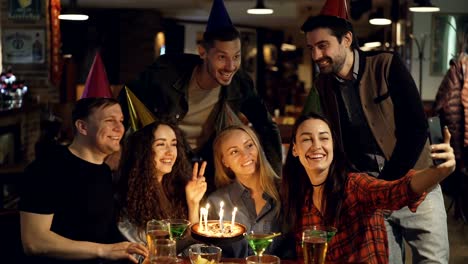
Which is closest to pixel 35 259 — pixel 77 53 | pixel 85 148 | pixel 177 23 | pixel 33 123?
pixel 85 148

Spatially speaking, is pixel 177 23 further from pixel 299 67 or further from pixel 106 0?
pixel 299 67

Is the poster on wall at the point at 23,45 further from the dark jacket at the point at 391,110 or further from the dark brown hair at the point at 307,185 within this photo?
the dark brown hair at the point at 307,185

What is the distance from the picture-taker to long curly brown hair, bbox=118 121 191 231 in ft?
10.4

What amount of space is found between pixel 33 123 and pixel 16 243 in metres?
5.80

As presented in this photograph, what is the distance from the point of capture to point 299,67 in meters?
24.7

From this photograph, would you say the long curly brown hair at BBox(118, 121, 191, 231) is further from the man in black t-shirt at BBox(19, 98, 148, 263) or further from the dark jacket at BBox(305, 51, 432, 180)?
the dark jacket at BBox(305, 51, 432, 180)

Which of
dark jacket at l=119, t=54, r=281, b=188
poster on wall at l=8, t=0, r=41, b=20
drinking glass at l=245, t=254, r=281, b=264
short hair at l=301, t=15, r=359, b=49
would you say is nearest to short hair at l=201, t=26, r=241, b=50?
dark jacket at l=119, t=54, r=281, b=188

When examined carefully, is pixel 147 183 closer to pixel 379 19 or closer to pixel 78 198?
pixel 78 198

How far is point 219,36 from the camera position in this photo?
3.66m

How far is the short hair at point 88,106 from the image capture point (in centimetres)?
304

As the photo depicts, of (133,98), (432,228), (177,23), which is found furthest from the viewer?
(177,23)

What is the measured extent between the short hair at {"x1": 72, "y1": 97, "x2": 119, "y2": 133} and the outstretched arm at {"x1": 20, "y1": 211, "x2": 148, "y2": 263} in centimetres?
47

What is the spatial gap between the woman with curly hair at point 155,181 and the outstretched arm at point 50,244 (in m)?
0.34

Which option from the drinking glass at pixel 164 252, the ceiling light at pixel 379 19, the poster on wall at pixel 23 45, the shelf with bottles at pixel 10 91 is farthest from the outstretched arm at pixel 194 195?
the ceiling light at pixel 379 19
